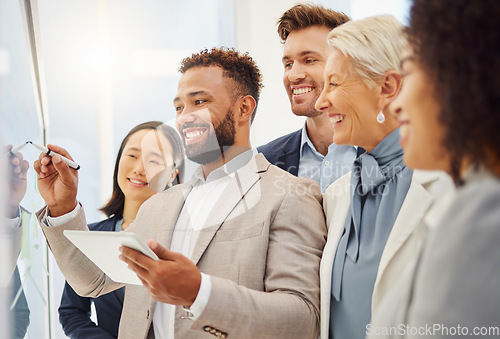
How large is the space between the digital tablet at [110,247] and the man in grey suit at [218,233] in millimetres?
30

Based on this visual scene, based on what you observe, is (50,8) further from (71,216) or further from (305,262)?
(305,262)

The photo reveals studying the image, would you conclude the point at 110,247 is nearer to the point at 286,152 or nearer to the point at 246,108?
the point at 246,108

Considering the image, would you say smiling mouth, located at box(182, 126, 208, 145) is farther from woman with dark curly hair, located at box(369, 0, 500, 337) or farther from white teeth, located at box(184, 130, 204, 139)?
woman with dark curly hair, located at box(369, 0, 500, 337)

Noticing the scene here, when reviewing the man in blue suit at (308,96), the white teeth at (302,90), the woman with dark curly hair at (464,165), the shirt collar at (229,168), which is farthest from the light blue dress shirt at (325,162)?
the woman with dark curly hair at (464,165)

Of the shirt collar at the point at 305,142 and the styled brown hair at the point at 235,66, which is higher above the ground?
the styled brown hair at the point at 235,66

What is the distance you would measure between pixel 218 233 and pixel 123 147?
0.67 meters

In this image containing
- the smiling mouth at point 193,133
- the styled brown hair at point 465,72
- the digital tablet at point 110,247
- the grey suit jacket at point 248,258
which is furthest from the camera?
the smiling mouth at point 193,133

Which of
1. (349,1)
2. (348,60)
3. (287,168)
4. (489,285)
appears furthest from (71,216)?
(349,1)

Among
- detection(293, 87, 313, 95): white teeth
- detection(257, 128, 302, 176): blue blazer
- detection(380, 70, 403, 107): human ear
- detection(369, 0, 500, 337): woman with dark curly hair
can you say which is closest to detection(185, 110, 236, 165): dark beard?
detection(257, 128, 302, 176): blue blazer

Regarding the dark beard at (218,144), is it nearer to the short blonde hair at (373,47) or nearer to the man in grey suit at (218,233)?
the man in grey suit at (218,233)

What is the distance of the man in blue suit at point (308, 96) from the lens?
1.59m

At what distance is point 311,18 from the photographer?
169 cm

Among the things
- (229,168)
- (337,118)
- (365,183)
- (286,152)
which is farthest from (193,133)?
(365,183)

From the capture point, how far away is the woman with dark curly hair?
19.6 inches
